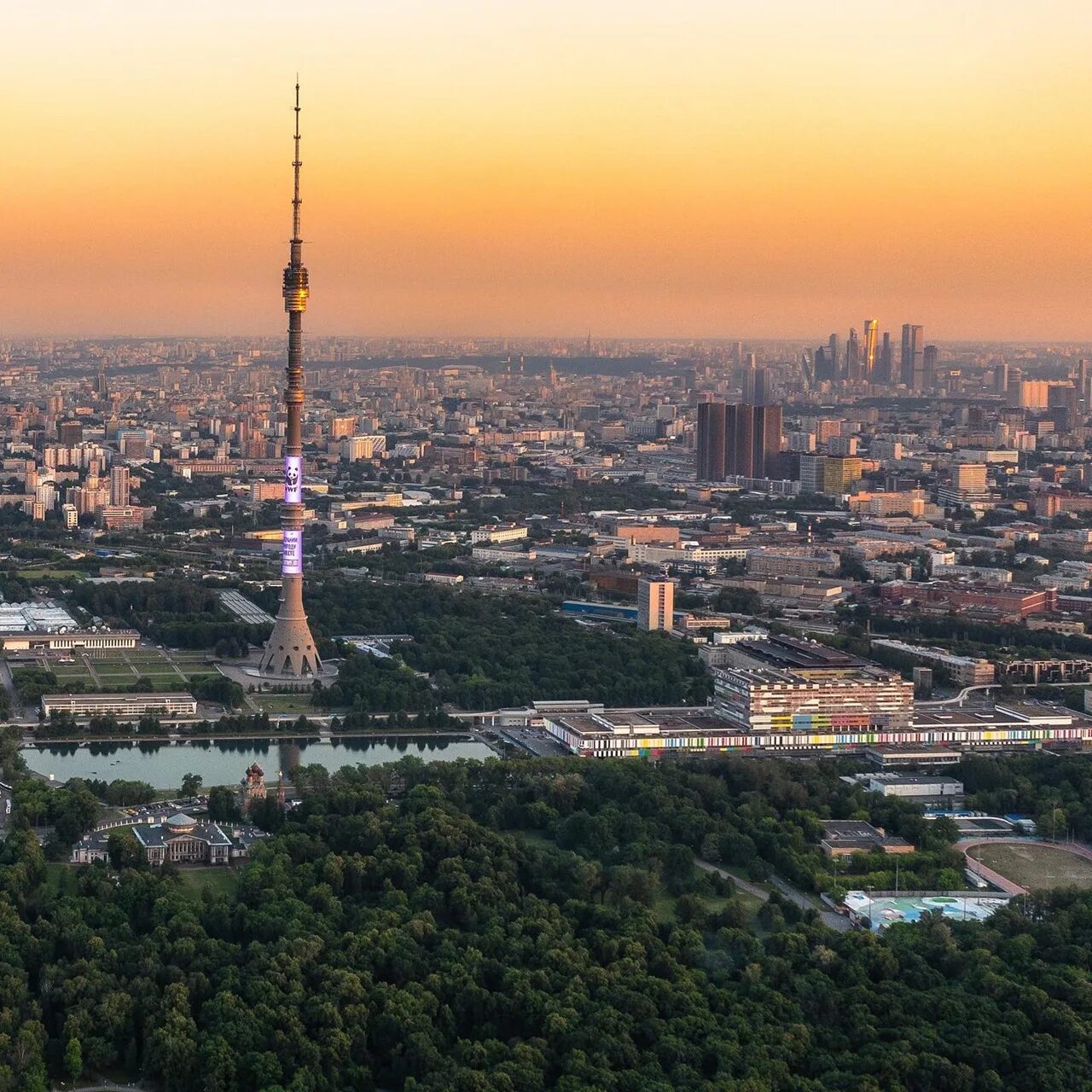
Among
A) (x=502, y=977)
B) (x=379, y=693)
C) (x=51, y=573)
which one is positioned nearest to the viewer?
(x=502, y=977)

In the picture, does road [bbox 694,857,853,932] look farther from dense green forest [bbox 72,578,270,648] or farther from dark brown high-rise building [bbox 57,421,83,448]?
dark brown high-rise building [bbox 57,421,83,448]

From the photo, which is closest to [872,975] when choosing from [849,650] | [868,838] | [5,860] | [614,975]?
[614,975]

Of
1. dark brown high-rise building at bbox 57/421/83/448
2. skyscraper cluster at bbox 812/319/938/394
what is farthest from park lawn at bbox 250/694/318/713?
skyscraper cluster at bbox 812/319/938/394

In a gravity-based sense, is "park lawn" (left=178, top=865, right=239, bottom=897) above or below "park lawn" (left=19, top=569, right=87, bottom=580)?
below

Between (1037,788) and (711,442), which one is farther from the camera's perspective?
(711,442)

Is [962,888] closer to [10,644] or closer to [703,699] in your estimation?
[703,699]

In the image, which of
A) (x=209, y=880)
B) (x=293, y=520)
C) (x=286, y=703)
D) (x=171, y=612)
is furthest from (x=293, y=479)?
(x=209, y=880)

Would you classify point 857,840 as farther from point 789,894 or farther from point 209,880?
point 209,880

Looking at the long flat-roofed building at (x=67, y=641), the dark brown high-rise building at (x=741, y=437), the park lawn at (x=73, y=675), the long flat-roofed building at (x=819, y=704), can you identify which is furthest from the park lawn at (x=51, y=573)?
the dark brown high-rise building at (x=741, y=437)
